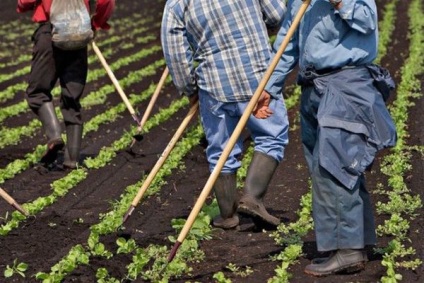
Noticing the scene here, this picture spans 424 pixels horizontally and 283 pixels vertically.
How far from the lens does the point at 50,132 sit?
942 cm

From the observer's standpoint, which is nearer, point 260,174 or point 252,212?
point 252,212

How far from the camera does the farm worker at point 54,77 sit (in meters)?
9.27

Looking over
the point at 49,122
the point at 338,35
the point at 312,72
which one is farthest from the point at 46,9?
the point at 338,35

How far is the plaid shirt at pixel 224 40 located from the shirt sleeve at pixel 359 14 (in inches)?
44.7

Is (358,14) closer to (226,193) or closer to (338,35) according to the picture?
(338,35)

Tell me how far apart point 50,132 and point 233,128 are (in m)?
2.65

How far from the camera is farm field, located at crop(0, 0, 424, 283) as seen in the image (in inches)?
248

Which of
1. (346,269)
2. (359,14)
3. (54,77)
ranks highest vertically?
(359,14)

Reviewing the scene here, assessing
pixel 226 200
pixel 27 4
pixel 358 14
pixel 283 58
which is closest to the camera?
pixel 358 14

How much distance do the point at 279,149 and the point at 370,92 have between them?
51.9 inches

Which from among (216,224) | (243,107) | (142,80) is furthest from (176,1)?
(142,80)

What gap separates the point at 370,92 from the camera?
19.9 feet

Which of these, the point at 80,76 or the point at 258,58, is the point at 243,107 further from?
the point at 80,76

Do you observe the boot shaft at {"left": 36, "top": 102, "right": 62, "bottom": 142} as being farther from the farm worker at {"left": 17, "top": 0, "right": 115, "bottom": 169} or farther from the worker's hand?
the worker's hand
